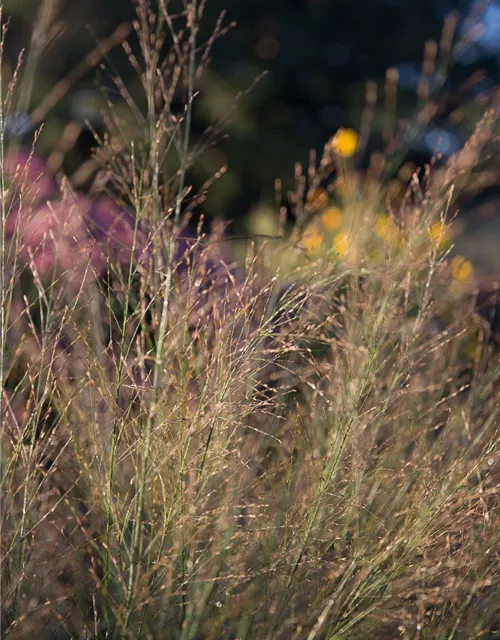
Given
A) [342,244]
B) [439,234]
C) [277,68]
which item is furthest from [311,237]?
[277,68]

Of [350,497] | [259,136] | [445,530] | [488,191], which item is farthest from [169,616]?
[488,191]

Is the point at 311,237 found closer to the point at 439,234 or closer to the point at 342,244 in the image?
the point at 342,244

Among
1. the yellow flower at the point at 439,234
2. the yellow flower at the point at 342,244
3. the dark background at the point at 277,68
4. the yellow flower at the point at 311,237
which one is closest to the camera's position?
the yellow flower at the point at 439,234

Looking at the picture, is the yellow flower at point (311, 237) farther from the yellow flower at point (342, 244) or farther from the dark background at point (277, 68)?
the dark background at point (277, 68)

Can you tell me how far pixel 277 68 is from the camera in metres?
7.74

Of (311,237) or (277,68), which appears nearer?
(311,237)

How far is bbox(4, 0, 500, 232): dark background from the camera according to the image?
287 inches

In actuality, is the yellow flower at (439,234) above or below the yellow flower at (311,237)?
above

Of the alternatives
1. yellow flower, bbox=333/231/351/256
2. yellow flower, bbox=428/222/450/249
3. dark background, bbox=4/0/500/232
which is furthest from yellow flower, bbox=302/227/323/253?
dark background, bbox=4/0/500/232

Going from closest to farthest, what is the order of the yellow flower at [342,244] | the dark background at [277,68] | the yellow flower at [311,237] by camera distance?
the yellow flower at [342,244] < the yellow flower at [311,237] < the dark background at [277,68]

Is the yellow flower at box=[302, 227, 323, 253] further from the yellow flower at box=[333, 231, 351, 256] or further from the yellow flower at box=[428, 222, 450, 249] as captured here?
the yellow flower at box=[428, 222, 450, 249]

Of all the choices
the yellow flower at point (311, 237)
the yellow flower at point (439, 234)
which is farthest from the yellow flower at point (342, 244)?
the yellow flower at point (439, 234)

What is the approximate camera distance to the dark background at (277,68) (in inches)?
287

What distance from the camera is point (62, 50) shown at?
295 inches
